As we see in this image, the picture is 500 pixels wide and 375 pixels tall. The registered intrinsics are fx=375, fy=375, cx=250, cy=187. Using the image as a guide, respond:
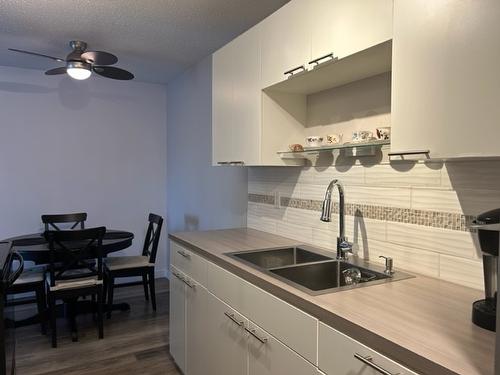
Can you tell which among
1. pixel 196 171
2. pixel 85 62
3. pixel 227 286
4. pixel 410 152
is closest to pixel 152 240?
pixel 196 171

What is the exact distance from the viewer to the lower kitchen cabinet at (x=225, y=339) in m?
1.64

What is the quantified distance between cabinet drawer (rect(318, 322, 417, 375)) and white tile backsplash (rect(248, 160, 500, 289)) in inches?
23.9

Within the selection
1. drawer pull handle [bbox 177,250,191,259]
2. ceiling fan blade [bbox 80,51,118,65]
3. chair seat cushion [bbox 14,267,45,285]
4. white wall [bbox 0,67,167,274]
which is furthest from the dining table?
ceiling fan blade [bbox 80,51,118,65]

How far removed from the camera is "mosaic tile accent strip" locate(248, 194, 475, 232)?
141 centimetres

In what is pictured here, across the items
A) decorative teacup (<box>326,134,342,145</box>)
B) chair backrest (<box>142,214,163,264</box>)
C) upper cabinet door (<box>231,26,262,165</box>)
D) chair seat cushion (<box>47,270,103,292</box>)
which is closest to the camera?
decorative teacup (<box>326,134,342,145</box>)

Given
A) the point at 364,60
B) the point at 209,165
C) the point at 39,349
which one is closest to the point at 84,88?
the point at 209,165

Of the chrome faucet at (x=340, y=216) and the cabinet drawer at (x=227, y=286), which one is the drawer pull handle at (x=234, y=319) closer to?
the cabinet drawer at (x=227, y=286)

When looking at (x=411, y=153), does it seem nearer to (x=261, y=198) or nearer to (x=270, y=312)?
(x=270, y=312)

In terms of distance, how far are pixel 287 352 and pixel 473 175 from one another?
924 mm

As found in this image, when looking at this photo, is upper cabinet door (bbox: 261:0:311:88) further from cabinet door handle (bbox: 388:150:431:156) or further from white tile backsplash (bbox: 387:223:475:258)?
white tile backsplash (bbox: 387:223:475:258)

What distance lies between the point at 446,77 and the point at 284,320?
0.95 meters

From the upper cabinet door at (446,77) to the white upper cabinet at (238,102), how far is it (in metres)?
1.00

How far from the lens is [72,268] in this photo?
3121 millimetres


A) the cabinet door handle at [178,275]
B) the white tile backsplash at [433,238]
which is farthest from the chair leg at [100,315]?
the white tile backsplash at [433,238]
